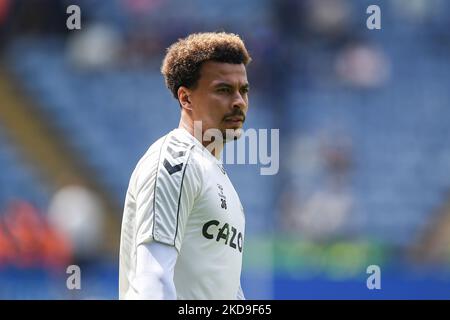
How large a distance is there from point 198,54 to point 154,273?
1.04 metres

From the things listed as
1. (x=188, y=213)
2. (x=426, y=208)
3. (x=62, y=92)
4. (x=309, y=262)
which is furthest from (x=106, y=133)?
(x=188, y=213)

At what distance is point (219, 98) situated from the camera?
3.64 metres

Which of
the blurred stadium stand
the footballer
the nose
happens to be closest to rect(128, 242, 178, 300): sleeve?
the footballer

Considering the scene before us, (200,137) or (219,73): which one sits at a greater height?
(219,73)

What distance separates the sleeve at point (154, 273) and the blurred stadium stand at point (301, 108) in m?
8.08

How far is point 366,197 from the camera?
12008 millimetres

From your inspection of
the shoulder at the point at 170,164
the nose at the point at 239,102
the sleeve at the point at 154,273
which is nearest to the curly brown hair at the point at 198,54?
the nose at the point at 239,102

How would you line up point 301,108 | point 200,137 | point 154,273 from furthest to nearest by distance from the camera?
1. point 301,108
2. point 200,137
3. point 154,273

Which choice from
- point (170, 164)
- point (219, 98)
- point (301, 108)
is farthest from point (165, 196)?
point (301, 108)

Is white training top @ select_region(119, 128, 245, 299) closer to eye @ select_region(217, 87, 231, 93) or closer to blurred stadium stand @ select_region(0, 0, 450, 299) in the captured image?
eye @ select_region(217, 87, 231, 93)

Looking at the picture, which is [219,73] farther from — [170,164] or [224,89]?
[170,164]

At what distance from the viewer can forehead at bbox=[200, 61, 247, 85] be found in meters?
3.65

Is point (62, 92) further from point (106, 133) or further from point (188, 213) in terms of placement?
point (188, 213)

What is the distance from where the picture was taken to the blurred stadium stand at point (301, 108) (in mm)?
11664
